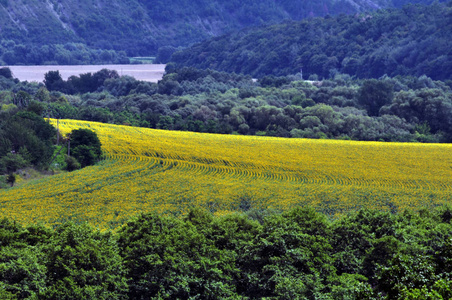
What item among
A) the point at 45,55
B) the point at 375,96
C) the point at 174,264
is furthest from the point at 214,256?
the point at 45,55

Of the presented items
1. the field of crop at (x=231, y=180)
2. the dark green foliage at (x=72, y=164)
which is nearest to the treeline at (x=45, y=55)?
the field of crop at (x=231, y=180)

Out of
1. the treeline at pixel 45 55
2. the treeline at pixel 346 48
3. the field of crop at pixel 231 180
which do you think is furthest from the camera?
the treeline at pixel 45 55

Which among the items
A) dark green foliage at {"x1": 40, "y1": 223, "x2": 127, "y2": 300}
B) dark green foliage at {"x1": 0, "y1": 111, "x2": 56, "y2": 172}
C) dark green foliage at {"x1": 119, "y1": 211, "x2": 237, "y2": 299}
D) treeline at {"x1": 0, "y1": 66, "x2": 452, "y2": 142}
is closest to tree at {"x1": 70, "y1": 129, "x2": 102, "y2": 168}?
dark green foliage at {"x1": 0, "y1": 111, "x2": 56, "y2": 172}

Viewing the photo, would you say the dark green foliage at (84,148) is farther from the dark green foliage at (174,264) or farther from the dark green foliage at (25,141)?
the dark green foliage at (174,264)

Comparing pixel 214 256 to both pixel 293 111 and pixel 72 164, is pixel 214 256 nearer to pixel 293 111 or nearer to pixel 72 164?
pixel 72 164

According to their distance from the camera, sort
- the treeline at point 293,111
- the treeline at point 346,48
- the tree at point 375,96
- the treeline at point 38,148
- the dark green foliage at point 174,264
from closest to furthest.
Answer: the dark green foliage at point 174,264, the treeline at point 38,148, the treeline at point 293,111, the tree at point 375,96, the treeline at point 346,48

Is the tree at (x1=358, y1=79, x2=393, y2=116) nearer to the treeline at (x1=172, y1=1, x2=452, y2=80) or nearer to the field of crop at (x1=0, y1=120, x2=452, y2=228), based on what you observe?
the field of crop at (x1=0, y1=120, x2=452, y2=228)

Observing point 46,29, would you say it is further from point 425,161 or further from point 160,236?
point 160,236
